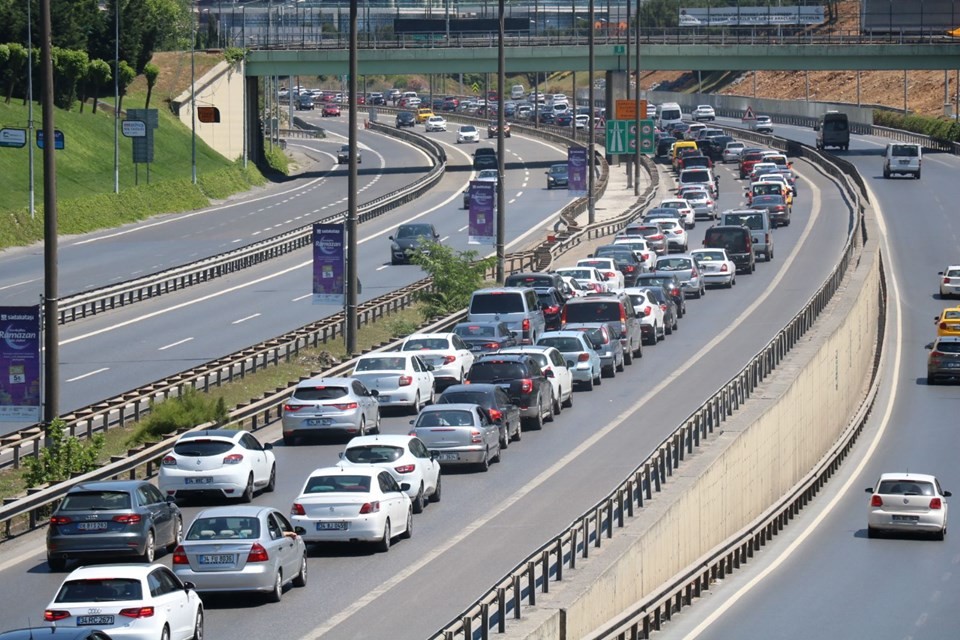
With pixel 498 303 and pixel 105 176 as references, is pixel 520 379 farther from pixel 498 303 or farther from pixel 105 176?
pixel 105 176

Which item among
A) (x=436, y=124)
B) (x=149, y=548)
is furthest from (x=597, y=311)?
(x=436, y=124)

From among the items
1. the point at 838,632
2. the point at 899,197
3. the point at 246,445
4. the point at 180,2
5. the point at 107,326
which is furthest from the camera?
the point at 180,2

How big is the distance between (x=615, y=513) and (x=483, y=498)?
455 centimetres

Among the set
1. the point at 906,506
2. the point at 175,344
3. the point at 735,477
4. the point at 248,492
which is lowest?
the point at 906,506

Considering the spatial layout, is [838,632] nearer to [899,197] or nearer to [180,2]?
[899,197]

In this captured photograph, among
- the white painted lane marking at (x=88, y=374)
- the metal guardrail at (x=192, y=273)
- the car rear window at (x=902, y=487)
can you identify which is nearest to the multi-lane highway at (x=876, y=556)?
the car rear window at (x=902, y=487)

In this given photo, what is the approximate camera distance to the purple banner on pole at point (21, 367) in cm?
2919

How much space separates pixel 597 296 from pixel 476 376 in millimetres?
10106

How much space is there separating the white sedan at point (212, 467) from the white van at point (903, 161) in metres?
78.2

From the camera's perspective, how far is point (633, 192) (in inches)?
3858

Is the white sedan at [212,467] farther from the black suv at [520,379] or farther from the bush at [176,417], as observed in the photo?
the black suv at [520,379]

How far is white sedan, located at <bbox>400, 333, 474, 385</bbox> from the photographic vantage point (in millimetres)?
40750

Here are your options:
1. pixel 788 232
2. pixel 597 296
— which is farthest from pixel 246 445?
pixel 788 232

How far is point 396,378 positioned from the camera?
124ft
